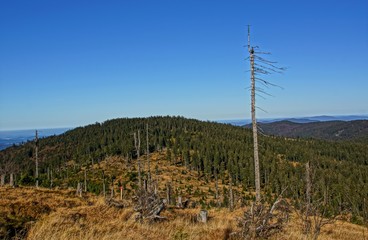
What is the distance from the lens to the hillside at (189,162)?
92031 mm

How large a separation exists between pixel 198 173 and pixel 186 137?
36.3 metres

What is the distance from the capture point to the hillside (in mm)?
92031

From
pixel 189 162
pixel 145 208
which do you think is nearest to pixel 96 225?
pixel 145 208

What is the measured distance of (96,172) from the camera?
112 metres

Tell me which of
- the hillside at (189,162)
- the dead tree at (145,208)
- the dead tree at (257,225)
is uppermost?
the dead tree at (257,225)

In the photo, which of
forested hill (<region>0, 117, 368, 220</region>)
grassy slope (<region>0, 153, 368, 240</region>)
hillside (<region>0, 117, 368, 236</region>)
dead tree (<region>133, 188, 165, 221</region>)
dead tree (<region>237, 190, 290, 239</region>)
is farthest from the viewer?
forested hill (<region>0, 117, 368, 220</region>)

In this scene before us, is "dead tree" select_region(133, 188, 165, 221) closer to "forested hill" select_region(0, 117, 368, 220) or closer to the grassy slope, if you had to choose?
the grassy slope

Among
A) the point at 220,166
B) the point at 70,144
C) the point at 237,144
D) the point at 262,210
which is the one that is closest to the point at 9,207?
the point at 262,210

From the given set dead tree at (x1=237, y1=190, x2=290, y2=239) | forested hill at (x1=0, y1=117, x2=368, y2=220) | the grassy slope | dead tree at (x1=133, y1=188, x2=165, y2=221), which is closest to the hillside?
forested hill at (x1=0, y1=117, x2=368, y2=220)

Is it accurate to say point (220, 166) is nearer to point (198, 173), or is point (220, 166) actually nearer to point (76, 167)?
point (198, 173)

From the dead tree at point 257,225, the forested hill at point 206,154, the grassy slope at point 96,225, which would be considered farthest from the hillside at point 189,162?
the dead tree at point 257,225

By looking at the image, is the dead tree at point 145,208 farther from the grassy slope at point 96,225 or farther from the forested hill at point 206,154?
the forested hill at point 206,154

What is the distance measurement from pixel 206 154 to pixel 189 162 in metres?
8.44

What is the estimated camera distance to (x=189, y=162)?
127875mm
